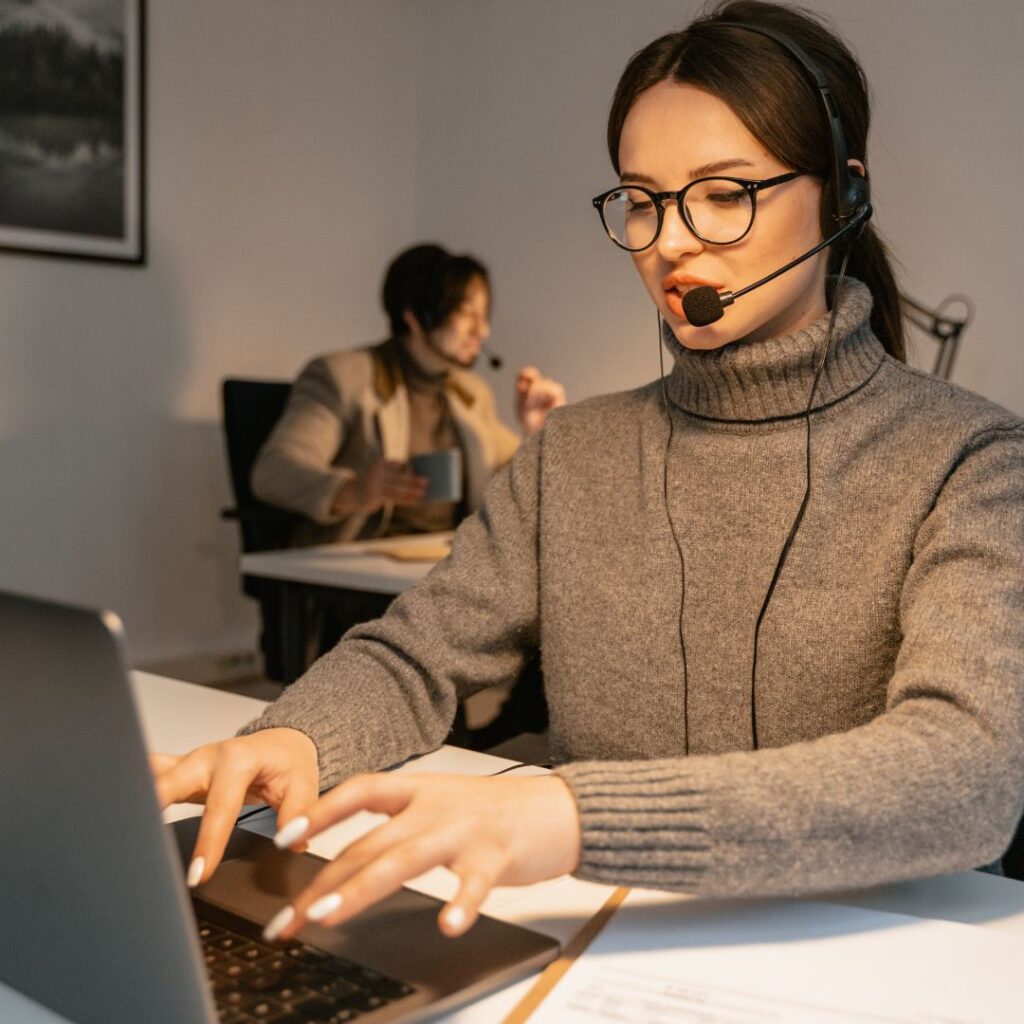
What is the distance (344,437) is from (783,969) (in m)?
2.68

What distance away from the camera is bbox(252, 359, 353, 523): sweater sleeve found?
2930 mm

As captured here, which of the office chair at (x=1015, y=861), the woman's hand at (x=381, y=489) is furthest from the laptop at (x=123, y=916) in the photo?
the woman's hand at (x=381, y=489)

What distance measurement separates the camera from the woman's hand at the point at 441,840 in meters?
0.58

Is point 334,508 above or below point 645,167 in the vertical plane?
below

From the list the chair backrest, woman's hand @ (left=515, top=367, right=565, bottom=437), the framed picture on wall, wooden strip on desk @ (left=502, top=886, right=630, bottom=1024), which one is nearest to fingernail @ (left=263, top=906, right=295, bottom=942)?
wooden strip on desk @ (left=502, top=886, right=630, bottom=1024)

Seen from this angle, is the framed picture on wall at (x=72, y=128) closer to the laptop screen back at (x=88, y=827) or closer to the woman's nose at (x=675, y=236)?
the woman's nose at (x=675, y=236)

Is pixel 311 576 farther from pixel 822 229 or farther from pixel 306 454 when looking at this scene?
pixel 822 229

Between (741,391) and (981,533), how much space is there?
27cm

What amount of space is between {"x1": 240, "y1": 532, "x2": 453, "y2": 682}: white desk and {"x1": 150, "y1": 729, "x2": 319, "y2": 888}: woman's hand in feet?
4.27

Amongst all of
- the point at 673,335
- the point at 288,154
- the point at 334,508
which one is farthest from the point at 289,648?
the point at 288,154

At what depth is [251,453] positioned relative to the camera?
3156mm

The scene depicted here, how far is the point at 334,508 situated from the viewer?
2.92 meters

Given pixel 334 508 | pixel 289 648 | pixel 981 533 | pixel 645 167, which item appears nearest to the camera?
pixel 981 533

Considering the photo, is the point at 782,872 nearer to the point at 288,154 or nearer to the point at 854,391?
the point at 854,391
